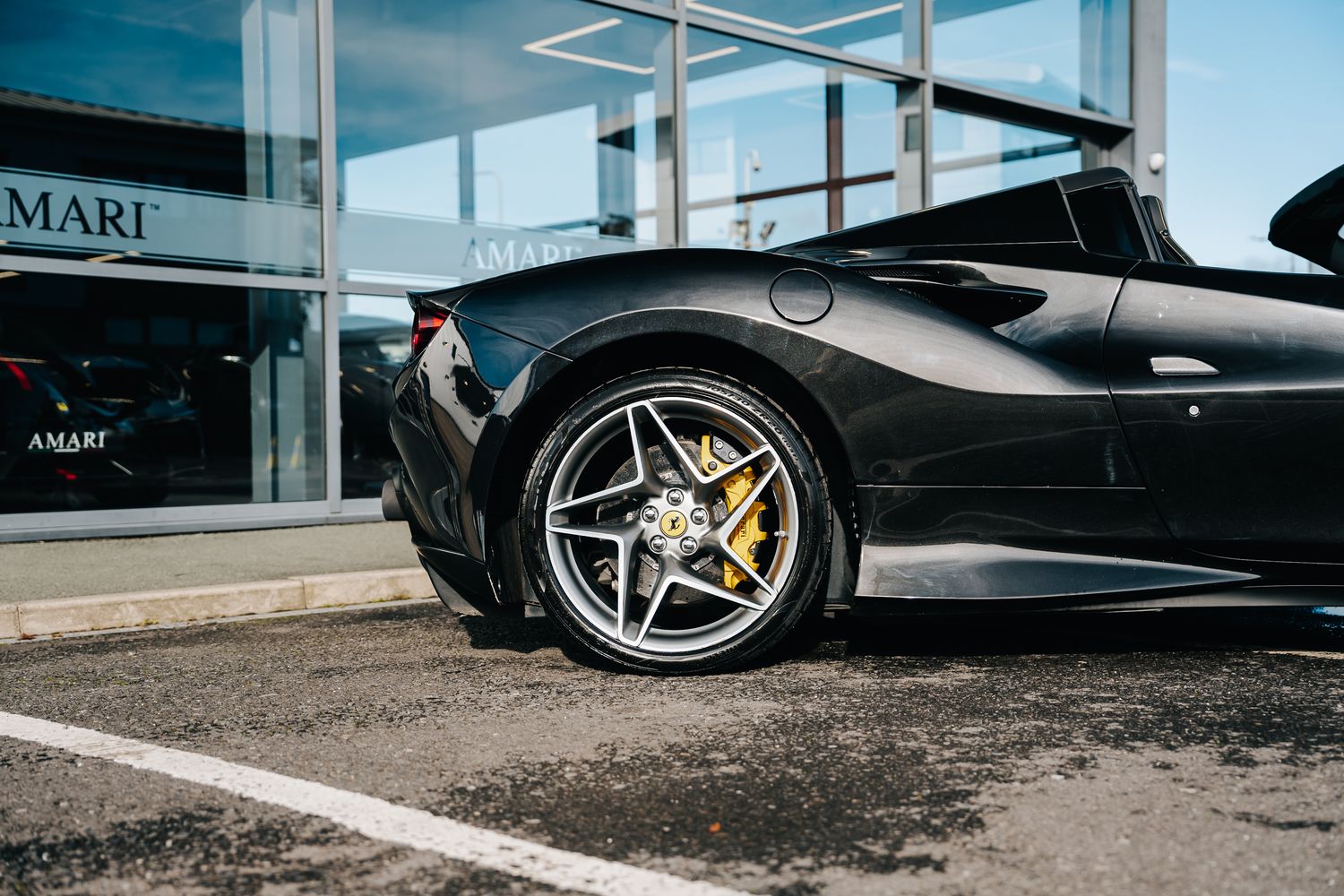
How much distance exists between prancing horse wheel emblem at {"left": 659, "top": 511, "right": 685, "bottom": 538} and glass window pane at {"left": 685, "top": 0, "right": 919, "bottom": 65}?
7037 millimetres

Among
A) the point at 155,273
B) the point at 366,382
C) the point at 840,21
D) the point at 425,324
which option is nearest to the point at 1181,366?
the point at 425,324

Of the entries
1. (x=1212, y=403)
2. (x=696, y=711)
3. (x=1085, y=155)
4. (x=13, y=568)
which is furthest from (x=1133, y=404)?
(x=1085, y=155)

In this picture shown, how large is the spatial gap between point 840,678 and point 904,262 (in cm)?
106

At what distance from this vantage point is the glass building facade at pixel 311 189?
6.92 metres

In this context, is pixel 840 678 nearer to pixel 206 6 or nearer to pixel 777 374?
pixel 777 374

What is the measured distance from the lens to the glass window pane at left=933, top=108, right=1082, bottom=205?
35.7ft

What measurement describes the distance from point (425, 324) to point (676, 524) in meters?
0.87

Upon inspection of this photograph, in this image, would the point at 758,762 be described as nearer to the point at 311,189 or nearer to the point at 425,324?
the point at 425,324

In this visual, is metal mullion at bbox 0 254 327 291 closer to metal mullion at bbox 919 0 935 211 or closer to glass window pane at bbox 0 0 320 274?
glass window pane at bbox 0 0 320 274

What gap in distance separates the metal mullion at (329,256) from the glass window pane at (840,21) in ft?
9.46

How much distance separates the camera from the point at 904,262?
3.19 metres

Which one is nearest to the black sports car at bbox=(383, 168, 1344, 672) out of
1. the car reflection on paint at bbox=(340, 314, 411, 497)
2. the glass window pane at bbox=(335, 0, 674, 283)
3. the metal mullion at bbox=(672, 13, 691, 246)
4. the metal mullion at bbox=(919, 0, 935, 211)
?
the car reflection on paint at bbox=(340, 314, 411, 497)

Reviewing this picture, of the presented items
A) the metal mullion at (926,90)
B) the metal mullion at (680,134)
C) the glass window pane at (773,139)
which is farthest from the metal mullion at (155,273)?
the metal mullion at (926,90)

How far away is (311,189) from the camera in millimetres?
7723
